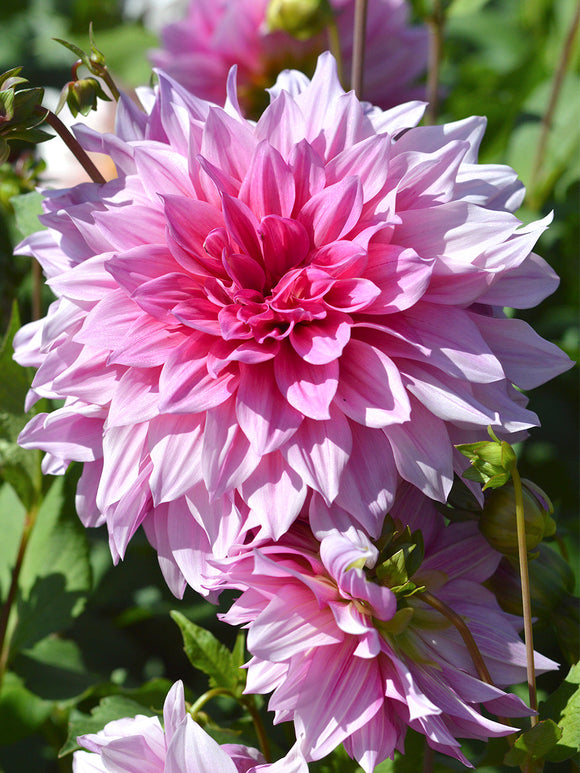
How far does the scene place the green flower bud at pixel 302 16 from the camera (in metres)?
0.67

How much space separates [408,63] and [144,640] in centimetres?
60

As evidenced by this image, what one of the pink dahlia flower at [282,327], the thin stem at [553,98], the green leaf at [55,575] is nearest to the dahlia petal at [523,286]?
the pink dahlia flower at [282,327]

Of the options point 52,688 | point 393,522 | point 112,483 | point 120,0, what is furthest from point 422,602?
point 120,0

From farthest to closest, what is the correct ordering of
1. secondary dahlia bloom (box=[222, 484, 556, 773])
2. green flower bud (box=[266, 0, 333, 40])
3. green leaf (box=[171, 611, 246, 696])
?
green flower bud (box=[266, 0, 333, 40])
green leaf (box=[171, 611, 246, 696])
secondary dahlia bloom (box=[222, 484, 556, 773])

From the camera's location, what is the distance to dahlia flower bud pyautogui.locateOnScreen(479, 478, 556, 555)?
38 cm

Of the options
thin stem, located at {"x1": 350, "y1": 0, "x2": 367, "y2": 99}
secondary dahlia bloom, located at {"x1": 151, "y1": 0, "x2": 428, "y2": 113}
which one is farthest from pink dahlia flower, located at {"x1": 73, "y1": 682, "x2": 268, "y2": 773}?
secondary dahlia bloom, located at {"x1": 151, "y1": 0, "x2": 428, "y2": 113}

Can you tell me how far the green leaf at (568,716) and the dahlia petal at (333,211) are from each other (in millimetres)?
224

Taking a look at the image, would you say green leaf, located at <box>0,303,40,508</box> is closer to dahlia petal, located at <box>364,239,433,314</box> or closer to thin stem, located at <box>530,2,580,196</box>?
dahlia petal, located at <box>364,239,433,314</box>

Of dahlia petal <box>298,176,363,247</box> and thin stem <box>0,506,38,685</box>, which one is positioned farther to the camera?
thin stem <box>0,506,38,685</box>

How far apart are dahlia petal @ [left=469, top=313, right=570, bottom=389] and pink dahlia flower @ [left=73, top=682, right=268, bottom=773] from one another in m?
0.20

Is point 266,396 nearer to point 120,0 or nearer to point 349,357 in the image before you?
point 349,357

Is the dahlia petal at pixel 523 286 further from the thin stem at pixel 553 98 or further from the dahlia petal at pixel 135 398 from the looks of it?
the thin stem at pixel 553 98

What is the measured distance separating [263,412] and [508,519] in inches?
4.6

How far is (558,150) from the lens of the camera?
2.77 feet
